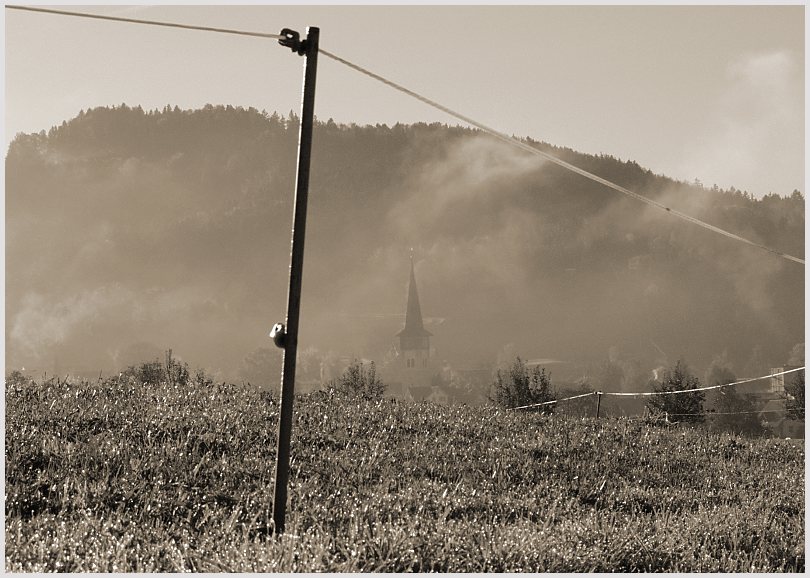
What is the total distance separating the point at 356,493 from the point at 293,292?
113 inches

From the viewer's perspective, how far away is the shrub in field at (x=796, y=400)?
90.4m

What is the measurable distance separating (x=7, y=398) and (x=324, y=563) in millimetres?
7349

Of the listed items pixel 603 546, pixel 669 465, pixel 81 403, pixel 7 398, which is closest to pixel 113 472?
pixel 81 403

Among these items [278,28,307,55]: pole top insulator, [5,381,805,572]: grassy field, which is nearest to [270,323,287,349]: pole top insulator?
[5,381,805,572]: grassy field

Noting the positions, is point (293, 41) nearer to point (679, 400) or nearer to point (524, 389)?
point (524, 389)

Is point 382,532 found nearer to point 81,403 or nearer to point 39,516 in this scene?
point 39,516

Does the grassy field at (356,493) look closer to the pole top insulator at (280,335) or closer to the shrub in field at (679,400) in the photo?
the pole top insulator at (280,335)

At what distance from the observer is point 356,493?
833cm

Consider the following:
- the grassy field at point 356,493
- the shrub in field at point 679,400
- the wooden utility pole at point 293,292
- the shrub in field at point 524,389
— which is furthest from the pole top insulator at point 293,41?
the shrub in field at point 679,400

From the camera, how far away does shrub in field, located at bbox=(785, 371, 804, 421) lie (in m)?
90.4

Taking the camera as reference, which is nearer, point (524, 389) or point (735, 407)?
point (524, 389)

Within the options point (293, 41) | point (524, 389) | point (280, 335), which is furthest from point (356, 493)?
point (524, 389)

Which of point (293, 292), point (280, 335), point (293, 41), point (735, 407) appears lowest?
point (735, 407)

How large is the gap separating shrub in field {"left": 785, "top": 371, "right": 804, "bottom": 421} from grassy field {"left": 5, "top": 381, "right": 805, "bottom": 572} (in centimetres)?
8684
